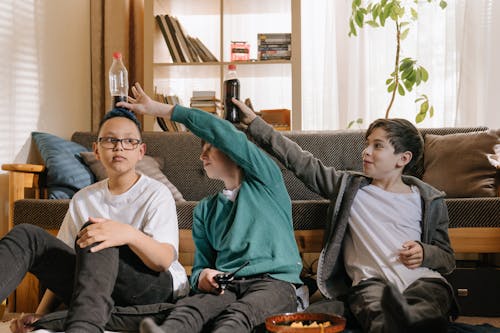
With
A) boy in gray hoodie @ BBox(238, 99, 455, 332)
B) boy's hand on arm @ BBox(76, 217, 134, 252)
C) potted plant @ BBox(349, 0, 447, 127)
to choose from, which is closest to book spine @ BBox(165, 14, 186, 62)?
potted plant @ BBox(349, 0, 447, 127)

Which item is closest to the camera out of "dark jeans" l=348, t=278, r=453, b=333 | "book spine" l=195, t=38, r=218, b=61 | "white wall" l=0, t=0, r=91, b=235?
"dark jeans" l=348, t=278, r=453, b=333

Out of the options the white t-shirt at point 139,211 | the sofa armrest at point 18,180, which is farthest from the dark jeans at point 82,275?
the sofa armrest at point 18,180

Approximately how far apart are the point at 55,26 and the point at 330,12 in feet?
5.71

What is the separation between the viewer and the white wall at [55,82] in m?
3.31

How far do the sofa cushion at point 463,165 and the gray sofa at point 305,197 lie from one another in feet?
0.08

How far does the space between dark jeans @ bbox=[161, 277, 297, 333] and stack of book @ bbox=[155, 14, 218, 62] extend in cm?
245

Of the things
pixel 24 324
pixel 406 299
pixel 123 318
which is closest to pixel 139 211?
pixel 123 318

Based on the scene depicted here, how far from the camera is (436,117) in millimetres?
4297

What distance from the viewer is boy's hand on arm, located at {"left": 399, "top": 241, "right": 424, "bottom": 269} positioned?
6.97ft

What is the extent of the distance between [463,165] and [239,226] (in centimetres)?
140

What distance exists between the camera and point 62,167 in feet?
10.5

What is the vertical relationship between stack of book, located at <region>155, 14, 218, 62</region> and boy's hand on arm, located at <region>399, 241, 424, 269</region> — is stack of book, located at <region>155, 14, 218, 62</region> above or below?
above

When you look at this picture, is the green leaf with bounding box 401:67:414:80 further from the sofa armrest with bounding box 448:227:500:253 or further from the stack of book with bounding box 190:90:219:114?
the sofa armrest with bounding box 448:227:500:253

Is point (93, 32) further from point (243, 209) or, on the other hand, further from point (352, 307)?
point (352, 307)
